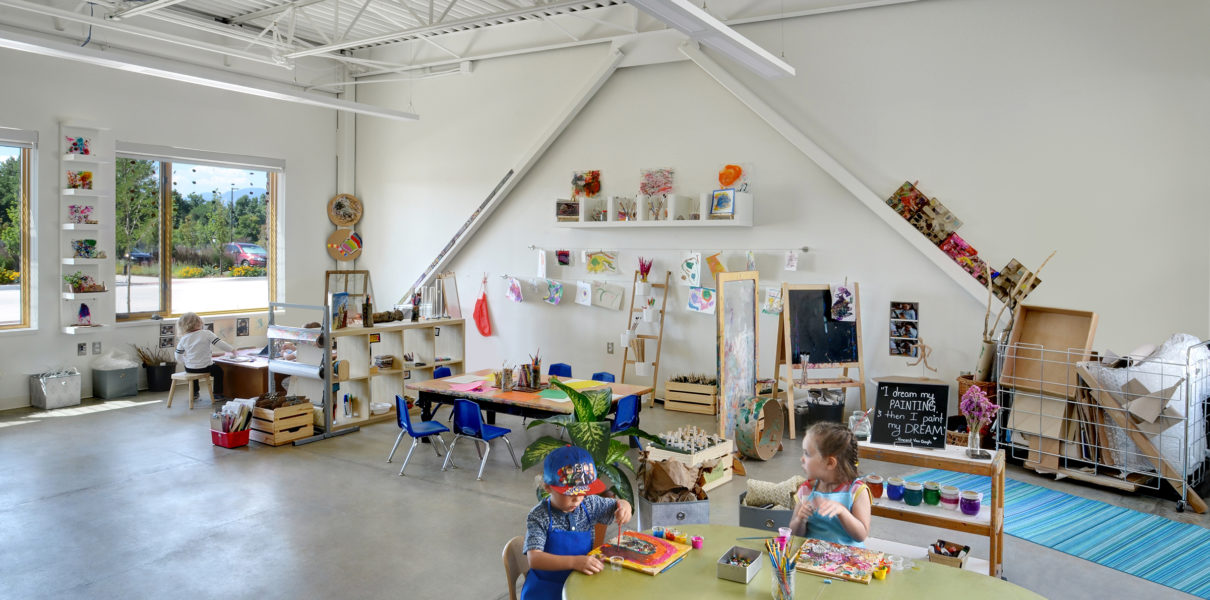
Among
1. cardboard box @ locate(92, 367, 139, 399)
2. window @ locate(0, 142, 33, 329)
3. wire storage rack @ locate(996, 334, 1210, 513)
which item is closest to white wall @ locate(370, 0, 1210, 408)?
wire storage rack @ locate(996, 334, 1210, 513)

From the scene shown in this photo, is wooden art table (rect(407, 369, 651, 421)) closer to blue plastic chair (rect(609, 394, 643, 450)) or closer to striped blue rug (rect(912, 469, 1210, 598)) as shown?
blue plastic chair (rect(609, 394, 643, 450))

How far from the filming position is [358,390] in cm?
786

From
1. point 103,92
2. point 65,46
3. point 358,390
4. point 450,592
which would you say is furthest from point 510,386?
point 103,92

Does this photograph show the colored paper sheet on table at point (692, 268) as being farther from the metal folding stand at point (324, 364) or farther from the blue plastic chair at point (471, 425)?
the metal folding stand at point (324, 364)

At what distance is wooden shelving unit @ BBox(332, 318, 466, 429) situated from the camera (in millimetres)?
7680

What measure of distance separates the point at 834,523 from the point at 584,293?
6651 millimetres

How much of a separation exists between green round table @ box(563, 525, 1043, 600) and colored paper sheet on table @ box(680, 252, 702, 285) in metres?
6.04

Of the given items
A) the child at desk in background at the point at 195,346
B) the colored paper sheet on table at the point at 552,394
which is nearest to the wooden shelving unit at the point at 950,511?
the colored paper sheet on table at the point at 552,394

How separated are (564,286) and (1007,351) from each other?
5.20m

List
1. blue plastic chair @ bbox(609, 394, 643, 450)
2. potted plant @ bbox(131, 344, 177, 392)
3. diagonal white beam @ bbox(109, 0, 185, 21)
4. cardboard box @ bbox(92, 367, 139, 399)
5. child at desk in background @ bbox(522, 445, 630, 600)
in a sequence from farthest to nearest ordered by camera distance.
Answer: potted plant @ bbox(131, 344, 177, 392) → cardboard box @ bbox(92, 367, 139, 399) → diagonal white beam @ bbox(109, 0, 185, 21) → blue plastic chair @ bbox(609, 394, 643, 450) → child at desk in background @ bbox(522, 445, 630, 600)

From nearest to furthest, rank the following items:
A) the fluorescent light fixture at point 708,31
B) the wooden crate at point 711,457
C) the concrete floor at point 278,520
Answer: the concrete floor at point 278,520 → the fluorescent light fixture at point 708,31 → the wooden crate at point 711,457

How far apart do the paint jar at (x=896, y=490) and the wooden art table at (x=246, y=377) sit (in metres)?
6.42

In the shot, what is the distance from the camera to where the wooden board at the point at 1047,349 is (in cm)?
609

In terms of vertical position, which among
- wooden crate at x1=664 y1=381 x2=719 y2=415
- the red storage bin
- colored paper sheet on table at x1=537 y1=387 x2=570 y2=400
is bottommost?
the red storage bin
